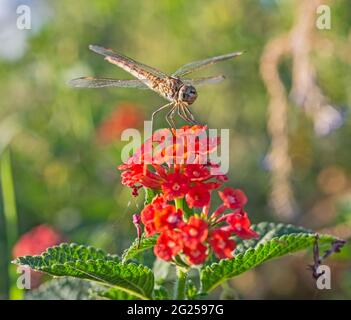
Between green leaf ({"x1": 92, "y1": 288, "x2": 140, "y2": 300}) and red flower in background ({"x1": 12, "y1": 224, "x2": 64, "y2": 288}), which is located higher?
red flower in background ({"x1": 12, "y1": 224, "x2": 64, "y2": 288})

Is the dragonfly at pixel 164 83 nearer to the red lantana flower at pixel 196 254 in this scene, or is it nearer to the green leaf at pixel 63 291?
the red lantana flower at pixel 196 254

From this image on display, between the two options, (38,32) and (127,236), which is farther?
(38,32)

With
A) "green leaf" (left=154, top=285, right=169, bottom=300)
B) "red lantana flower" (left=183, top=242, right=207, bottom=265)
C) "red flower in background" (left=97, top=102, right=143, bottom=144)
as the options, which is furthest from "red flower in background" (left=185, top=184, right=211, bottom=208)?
"red flower in background" (left=97, top=102, right=143, bottom=144)

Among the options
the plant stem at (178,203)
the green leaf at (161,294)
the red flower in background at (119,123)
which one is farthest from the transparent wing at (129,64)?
the red flower in background at (119,123)

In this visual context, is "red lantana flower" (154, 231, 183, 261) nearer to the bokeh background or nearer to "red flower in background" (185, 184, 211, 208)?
"red flower in background" (185, 184, 211, 208)

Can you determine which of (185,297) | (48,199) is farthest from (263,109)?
(185,297)

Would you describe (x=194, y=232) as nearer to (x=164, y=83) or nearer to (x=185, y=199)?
(x=185, y=199)

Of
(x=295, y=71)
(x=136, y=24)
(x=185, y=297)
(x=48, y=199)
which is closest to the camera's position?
(x=185, y=297)
